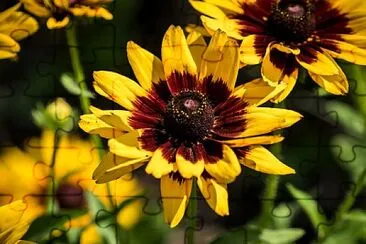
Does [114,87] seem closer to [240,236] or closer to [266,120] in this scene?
[266,120]

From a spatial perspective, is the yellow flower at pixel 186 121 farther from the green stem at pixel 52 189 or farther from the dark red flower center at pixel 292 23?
the green stem at pixel 52 189

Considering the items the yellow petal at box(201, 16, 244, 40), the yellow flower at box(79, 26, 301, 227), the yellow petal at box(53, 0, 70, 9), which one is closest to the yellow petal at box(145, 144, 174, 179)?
the yellow flower at box(79, 26, 301, 227)

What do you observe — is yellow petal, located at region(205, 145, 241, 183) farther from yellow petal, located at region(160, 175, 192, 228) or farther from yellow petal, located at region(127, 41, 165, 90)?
yellow petal, located at region(127, 41, 165, 90)

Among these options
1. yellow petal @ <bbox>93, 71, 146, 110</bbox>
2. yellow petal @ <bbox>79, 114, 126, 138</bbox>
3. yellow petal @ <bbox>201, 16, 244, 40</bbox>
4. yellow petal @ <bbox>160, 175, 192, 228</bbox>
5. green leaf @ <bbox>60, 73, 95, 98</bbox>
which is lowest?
yellow petal @ <bbox>160, 175, 192, 228</bbox>

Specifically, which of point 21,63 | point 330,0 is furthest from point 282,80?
point 21,63

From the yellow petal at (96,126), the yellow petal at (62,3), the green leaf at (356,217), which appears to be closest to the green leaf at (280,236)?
the green leaf at (356,217)

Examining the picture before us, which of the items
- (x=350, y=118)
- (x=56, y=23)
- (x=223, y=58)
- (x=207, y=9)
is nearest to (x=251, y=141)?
(x=223, y=58)

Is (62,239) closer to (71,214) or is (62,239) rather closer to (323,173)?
(71,214)
